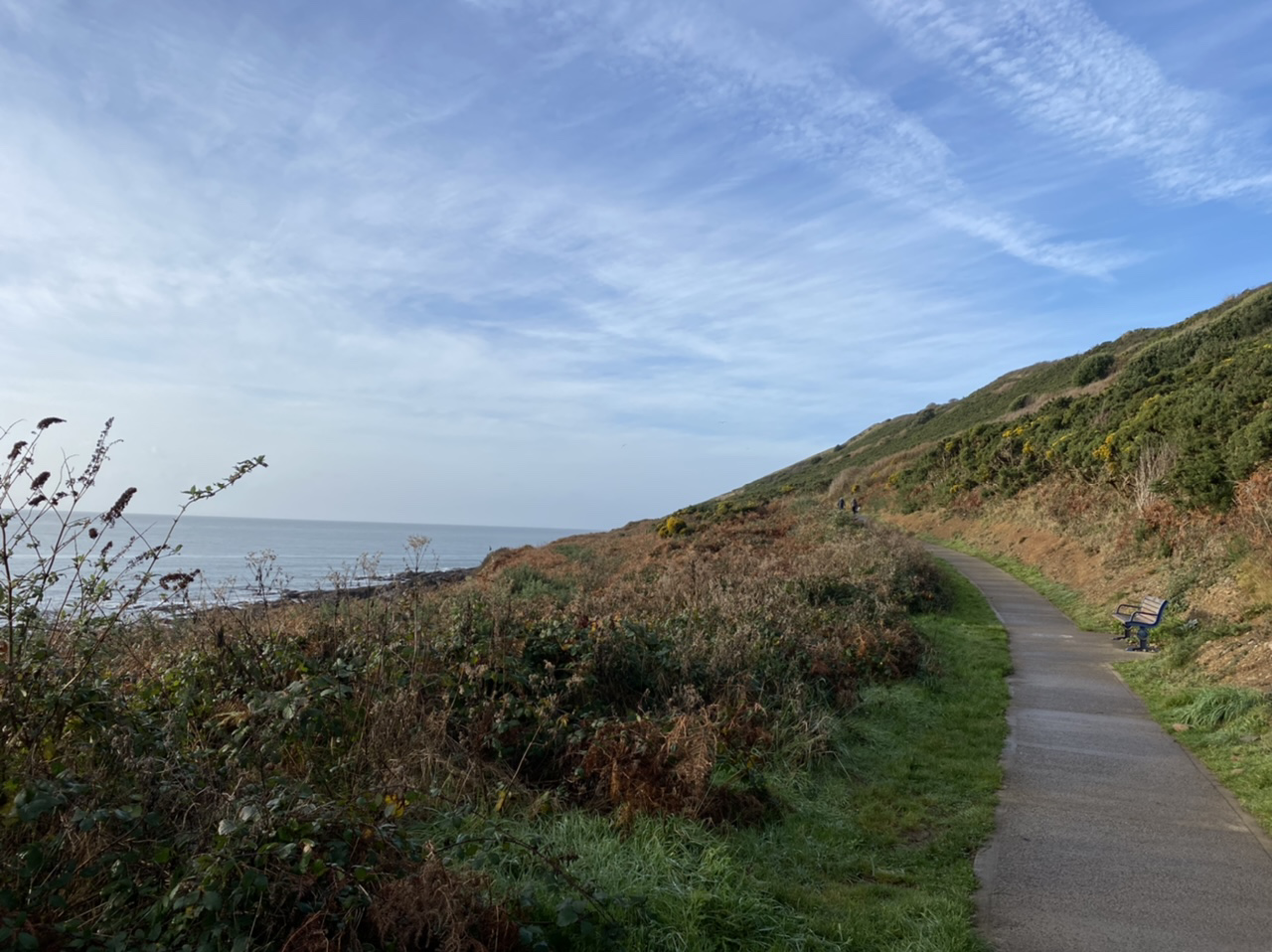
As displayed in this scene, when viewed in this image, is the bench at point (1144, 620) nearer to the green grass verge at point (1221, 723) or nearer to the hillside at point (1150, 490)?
the hillside at point (1150, 490)

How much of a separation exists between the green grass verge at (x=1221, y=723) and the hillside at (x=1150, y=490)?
15.2 inches

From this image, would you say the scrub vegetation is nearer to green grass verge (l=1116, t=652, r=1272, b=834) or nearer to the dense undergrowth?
green grass verge (l=1116, t=652, r=1272, b=834)

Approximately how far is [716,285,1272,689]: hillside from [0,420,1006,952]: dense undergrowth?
4966mm

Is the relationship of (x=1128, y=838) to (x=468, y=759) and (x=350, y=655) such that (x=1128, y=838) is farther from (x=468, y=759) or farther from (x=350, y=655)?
(x=350, y=655)

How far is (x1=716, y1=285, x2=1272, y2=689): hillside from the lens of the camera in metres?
11.7

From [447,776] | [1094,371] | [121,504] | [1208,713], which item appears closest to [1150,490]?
[1208,713]

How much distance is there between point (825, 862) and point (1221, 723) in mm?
5216

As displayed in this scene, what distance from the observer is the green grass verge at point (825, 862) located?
4078 millimetres

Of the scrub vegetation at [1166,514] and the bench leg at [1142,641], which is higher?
the scrub vegetation at [1166,514]

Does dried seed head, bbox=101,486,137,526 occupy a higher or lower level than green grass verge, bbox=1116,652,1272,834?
higher

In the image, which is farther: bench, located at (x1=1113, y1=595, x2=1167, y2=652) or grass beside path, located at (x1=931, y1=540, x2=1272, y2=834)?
bench, located at (x1=1113, y1=595, x2=1167, y2=652)

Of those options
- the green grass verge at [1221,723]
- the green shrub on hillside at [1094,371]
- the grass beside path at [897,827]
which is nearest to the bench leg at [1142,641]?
the green grass verge at [1221,723]

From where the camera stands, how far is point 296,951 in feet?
10.4

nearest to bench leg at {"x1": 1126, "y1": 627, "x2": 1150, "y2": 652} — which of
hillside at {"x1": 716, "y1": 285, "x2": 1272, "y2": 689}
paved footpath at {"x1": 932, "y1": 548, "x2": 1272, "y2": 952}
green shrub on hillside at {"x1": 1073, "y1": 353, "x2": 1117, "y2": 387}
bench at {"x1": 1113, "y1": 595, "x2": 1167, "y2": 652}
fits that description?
bench at {"x1": 1113, "y1": 595, "x2": 1167, "y2": 652}
